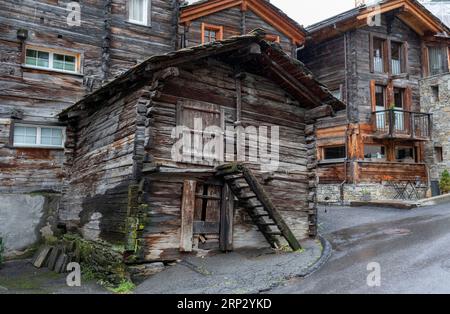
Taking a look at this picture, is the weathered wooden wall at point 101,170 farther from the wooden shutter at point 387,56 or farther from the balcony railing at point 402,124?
the wooden shutter at point 387,56

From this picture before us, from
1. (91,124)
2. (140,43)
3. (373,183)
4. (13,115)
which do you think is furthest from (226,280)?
(373,183)

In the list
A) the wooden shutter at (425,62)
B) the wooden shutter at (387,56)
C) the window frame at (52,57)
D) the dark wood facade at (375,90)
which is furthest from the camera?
the wooden shutter at (425,62)

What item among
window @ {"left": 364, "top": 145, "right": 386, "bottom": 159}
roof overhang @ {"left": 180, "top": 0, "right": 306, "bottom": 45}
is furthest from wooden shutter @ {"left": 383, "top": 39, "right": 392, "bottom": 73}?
roof overhang @ {"left": 180, "top": 0, "right": 306, "bottom": 45}

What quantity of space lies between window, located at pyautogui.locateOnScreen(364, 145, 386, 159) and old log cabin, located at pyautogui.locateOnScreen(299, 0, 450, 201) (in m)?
0.05

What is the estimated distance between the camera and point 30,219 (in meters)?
12.9

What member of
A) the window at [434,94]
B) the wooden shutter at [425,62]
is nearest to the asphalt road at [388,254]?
the window at [434,94]

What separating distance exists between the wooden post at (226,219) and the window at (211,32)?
32.6ft

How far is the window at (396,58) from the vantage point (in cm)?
2281

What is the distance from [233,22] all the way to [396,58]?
10.6 meters

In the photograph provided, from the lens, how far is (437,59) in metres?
24.1

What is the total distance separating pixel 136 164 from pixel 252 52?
386 centimetres

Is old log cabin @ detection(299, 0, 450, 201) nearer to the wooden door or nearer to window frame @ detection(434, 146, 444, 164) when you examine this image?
window frame @ detection(434, 146, 444, 164)

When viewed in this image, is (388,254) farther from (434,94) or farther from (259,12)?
(434,94)

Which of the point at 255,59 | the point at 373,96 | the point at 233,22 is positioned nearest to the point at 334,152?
the point at 373,96
